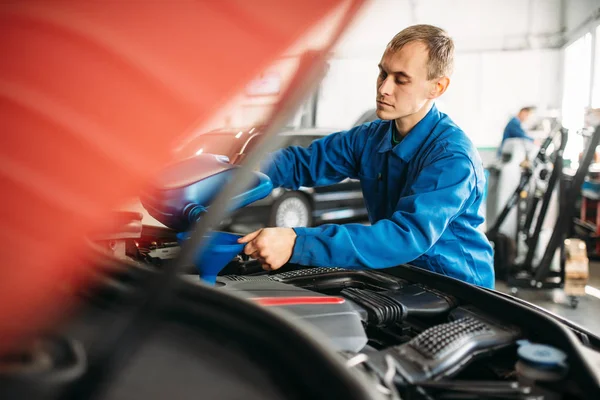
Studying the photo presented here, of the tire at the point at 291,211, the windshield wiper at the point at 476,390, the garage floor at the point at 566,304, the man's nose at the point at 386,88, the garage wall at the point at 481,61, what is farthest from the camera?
the garage wall at the point at 481,61

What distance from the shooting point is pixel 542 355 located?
0.81 metres

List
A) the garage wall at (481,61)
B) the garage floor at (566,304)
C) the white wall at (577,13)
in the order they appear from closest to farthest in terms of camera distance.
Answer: the garage floor at (566,304), the white wall at (577,13), the garage wall at (481,61)

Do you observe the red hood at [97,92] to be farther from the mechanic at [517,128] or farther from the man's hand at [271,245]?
the mechanic at [517,128]

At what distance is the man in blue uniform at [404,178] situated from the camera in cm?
116

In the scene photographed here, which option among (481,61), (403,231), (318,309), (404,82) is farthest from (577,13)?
(318,309)

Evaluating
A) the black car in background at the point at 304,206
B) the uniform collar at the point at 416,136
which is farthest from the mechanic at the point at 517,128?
the uniform collar at the point at 416,136

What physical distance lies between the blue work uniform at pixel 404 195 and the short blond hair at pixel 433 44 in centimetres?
14

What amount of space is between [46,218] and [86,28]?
0.19 m

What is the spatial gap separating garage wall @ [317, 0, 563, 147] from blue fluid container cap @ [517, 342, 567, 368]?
7.85 meters

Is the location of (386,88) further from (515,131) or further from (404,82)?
(515,131)

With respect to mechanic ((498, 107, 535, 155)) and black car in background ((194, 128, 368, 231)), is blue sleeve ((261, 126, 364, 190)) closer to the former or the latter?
black car in background ((194, 128, 368, 231))

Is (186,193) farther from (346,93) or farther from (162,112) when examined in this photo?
(346,93)

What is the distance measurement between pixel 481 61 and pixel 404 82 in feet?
28.2

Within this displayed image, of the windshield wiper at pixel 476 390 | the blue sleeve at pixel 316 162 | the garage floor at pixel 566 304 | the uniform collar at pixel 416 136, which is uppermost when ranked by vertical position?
A: the uniform collar at pixel 416 136
